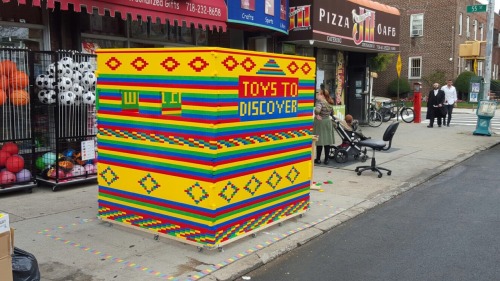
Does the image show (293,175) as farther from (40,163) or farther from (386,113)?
(386,113)

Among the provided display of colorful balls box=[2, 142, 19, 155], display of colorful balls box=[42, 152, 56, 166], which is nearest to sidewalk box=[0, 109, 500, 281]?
display of colorful balls box=[42, 152, 56, 166]

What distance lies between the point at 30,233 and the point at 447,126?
59.1 feet

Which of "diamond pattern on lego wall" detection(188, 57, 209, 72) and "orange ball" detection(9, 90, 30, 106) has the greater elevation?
"diamond pattern on lego wall" detection(188, 57, 209, 72)

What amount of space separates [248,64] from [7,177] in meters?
4.49

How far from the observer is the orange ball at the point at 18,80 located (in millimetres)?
7480

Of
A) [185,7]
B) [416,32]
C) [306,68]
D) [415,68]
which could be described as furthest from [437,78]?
[306,68]

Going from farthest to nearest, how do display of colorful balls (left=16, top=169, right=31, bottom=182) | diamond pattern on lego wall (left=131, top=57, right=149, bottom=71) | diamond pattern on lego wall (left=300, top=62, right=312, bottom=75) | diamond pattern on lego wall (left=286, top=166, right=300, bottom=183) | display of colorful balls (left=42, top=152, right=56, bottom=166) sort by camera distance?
display of colorful balls (left=42, top=152, right=56, bottom=166) → display of colorful balls (left=16, top=169, right=31, bottom=182) → diamond pattern on lego wall (left=300, top=62, right=312, bottom=75) → diamond pattern on lego wall (left=286, top=166, right=300, bottom=183) → diamond pattern on lego wall (left=131, top=57, right=149, bottom=71)

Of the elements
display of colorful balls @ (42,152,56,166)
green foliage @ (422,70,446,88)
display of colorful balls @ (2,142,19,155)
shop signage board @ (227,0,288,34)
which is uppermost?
shop signage board @ (227,0,288,34)

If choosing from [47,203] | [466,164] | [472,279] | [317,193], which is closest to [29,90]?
[47,203]

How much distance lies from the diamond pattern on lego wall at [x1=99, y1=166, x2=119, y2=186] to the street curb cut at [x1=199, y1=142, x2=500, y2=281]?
2.02 metres

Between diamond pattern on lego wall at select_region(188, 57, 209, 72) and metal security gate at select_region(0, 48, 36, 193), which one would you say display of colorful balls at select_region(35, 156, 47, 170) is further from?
diamond pattern on lego wall at select_region(188, 57, 209, 72)

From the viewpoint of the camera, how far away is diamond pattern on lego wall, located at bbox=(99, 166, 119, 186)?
19.9ft

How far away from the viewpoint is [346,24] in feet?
51.1

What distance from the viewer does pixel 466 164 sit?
11773 millimetres
